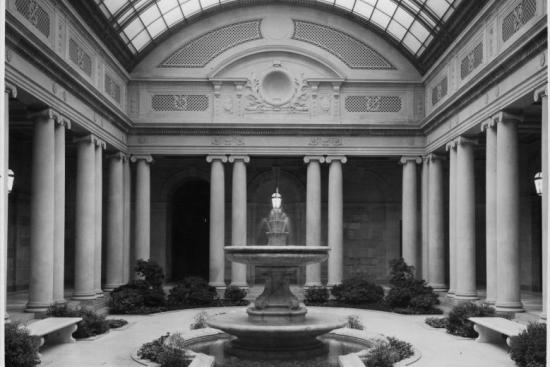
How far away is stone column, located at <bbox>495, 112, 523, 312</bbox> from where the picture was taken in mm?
19859

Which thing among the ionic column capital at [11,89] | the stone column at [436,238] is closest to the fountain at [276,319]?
the ionic column capital at [11,89]

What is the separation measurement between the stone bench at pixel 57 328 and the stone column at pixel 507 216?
42.5ft

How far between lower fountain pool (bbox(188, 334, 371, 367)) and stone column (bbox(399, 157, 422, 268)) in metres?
13.6

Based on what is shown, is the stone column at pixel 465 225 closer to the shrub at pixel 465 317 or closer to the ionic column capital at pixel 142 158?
the shrub at pixel 465 317

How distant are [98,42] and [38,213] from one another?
8.50 metres

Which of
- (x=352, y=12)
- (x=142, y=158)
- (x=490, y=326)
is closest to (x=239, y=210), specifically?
(x=142, y=158)

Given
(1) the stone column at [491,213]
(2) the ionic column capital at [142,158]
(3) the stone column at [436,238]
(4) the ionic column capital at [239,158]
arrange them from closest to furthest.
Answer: (1) the stone column at [491,213], (3) the stone column at [436,238], (2) the ionic column capital at [142,158], (4) the ionic column capital at [239,158]

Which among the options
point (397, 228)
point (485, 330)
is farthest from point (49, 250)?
point (397, 228)

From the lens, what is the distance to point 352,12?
101 ft

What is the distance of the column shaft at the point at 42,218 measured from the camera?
19469 millimetres

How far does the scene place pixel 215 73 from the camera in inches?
1202

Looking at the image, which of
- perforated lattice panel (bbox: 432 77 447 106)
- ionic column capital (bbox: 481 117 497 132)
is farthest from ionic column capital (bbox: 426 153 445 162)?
ionic column capital (bbox: 481 117 497 132)

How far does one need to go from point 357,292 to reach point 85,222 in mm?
11891

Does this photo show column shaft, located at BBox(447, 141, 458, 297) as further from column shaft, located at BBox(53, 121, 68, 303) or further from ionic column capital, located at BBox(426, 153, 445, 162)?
column shaft, located at BBox(53, 121, 68, 303)
